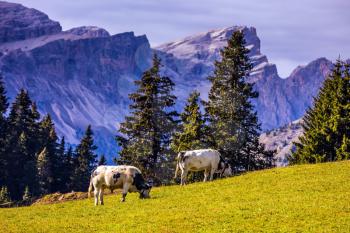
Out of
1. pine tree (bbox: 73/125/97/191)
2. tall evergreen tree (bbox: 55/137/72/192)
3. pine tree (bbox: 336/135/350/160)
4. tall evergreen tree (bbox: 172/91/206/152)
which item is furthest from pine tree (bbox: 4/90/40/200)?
pine tree (bbox: 336/135/350/160)

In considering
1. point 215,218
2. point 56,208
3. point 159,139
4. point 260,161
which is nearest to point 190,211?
point 215,218

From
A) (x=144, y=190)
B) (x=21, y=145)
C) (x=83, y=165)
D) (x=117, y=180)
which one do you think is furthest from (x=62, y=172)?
(x=117, y=180)

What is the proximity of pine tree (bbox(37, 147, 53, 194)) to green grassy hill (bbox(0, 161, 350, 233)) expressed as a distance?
62573mm

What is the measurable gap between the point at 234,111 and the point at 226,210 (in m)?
38.4

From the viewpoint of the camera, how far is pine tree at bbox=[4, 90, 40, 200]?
96.6 meters

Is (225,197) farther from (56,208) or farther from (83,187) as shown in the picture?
(83,187)

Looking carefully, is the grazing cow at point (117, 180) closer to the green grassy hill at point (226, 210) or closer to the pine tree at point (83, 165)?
the green grassy hill at point (226, 210)

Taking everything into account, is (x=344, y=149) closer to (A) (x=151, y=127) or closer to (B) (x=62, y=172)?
(A) (x=151, y=127)

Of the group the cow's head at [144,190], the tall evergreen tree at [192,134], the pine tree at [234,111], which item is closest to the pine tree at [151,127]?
the tall evergreen tree at [192,134]

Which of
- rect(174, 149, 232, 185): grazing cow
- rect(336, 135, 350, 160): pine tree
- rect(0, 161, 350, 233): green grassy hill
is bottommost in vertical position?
rect(0, 161, 350, 233): green grassy hill

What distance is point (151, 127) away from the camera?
2430 inches

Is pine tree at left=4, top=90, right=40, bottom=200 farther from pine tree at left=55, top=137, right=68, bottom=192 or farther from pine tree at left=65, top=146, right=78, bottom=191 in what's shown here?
pine tree at left=65, top=146, right=78, bottom=191

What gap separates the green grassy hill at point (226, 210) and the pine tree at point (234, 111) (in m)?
25.3

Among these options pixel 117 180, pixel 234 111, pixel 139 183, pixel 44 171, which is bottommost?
pixel 139 183
